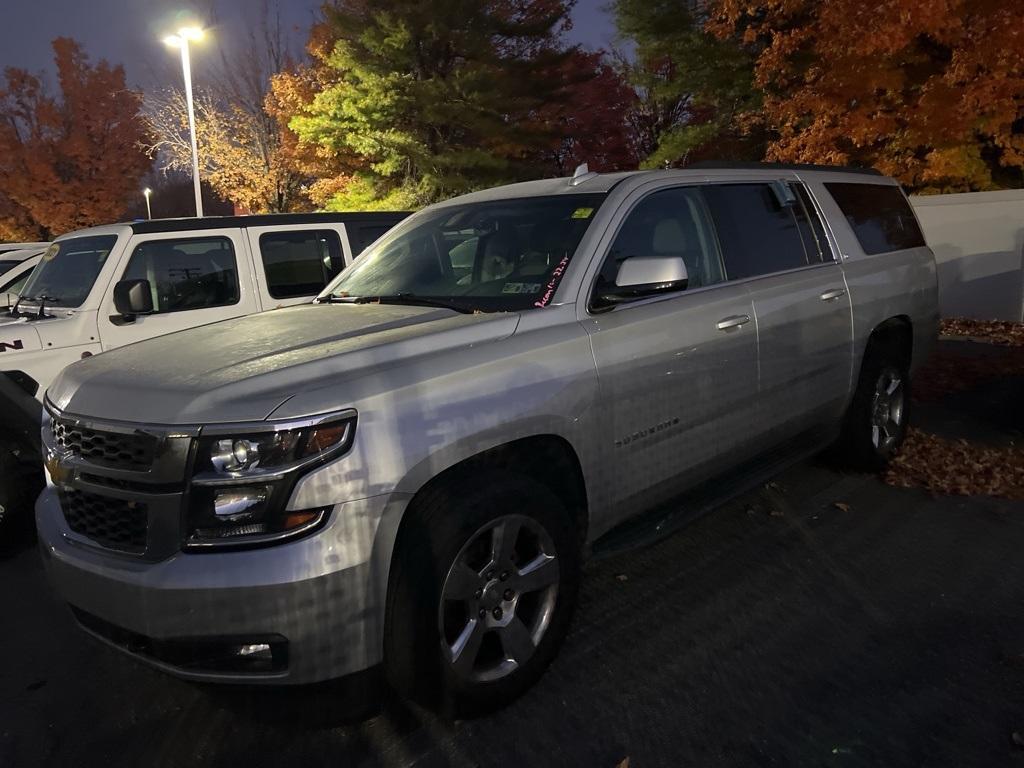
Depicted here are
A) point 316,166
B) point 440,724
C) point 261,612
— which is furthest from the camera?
point 316,166

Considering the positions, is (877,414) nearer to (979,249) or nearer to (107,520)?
(107,520)

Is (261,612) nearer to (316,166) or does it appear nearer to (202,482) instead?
(202,482)

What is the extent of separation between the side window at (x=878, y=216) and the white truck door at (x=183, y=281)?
4.52 m

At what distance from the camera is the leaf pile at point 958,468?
5.12 metres

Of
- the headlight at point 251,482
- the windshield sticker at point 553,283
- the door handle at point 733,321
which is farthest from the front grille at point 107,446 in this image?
the door handle at point 733,321

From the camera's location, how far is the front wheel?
5.07m

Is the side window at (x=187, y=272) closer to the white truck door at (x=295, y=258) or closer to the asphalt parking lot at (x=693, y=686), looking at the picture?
the white truck door at (x=295, y=258)

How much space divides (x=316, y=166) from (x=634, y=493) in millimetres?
20721

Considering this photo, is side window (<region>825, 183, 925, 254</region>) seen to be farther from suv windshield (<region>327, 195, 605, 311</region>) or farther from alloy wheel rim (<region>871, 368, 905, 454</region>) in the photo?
suv windshield (<region>327, 195, 605, 311</region>)

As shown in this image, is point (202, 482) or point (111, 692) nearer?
point (202, 482)

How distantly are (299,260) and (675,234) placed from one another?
4.20m

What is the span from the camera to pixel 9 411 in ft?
15.7

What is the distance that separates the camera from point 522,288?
341cm

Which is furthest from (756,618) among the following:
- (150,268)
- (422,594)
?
(150,268)
